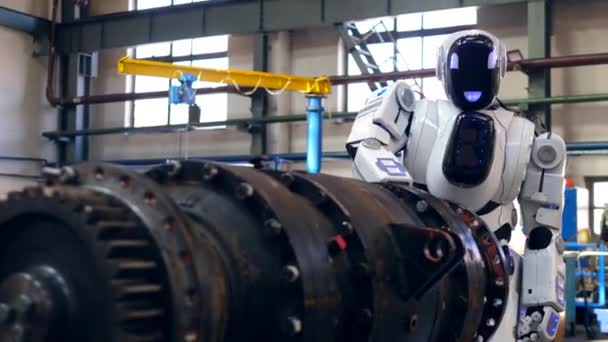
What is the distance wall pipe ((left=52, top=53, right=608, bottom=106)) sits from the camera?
10.1 meters

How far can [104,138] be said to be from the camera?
48.9 ft

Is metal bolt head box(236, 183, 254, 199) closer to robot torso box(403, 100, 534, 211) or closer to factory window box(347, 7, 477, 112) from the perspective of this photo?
robot torso box(403, 100, 534, 211)

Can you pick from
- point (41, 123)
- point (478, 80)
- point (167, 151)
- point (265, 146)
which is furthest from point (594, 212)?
point (41, 123)

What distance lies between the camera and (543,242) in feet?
10.8

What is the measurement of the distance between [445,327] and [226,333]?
63 cm

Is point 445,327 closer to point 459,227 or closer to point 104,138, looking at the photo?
point 459,227

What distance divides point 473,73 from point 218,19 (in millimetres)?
9949

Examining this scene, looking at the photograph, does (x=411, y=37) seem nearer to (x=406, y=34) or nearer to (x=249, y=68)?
(x=406, y=34)

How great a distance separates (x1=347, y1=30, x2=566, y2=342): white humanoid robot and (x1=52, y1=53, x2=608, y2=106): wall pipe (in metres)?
7.03

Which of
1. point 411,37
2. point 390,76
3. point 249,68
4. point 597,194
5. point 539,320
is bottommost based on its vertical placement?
point 539,320

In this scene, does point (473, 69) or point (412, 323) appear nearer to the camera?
point (412, 323)

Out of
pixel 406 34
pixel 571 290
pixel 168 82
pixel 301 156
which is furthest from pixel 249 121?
pixel 571 290

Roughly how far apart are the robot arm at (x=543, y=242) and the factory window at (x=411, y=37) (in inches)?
322

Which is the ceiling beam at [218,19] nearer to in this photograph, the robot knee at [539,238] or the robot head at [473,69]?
the robot head at [473,69]
